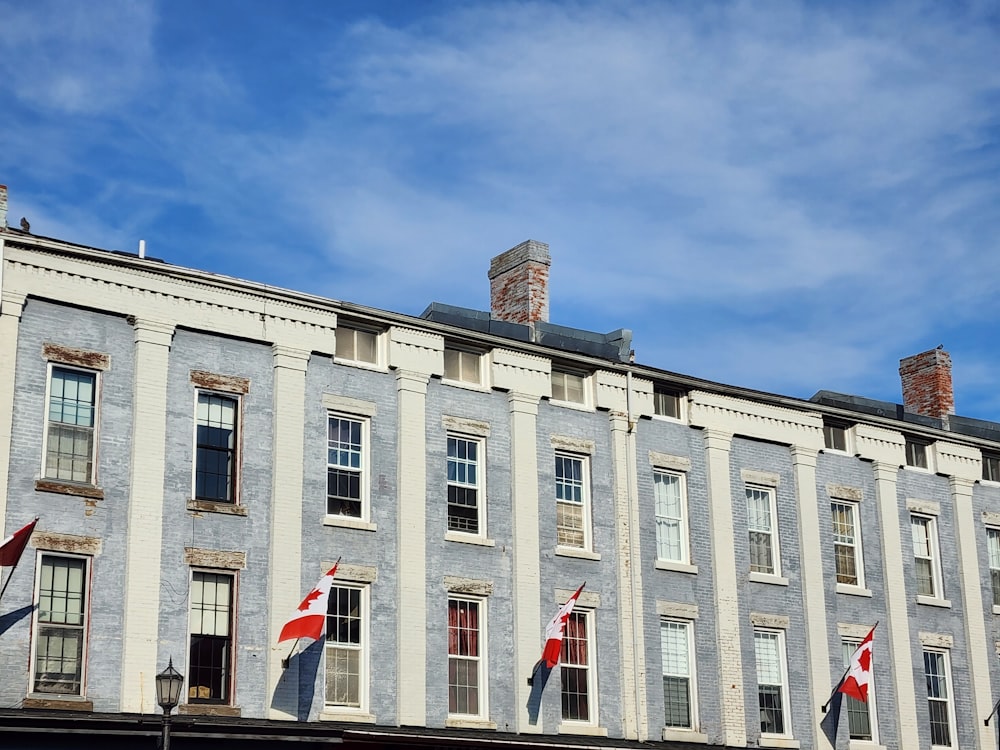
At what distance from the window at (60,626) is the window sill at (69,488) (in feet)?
3.53

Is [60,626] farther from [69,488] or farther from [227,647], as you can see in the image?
[227,647]

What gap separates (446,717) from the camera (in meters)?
28.7

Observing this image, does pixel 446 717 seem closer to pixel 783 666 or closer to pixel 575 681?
pixel 575 681

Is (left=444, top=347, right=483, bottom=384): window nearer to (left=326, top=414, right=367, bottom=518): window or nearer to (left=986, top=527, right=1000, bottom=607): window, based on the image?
(left=326, top=414, right=367, bottom=518): window

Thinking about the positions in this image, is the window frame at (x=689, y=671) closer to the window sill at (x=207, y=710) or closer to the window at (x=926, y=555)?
the window at (x=926, y=555)

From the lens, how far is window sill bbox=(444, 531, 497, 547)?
29797mm

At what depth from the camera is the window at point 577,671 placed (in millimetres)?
30703

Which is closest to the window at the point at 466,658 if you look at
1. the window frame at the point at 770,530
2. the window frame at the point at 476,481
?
the window frame at the point at 476,481

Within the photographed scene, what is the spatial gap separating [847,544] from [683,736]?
23.9ft

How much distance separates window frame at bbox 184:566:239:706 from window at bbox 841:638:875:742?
51.2 ft

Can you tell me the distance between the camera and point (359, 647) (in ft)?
92.2

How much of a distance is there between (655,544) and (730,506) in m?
2.46

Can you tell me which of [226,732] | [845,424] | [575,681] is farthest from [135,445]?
[845,424]

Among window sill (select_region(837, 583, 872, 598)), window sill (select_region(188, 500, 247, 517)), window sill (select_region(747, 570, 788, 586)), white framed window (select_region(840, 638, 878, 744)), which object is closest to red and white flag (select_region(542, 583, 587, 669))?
window sill (select_region(747, 570, 788, 586))
